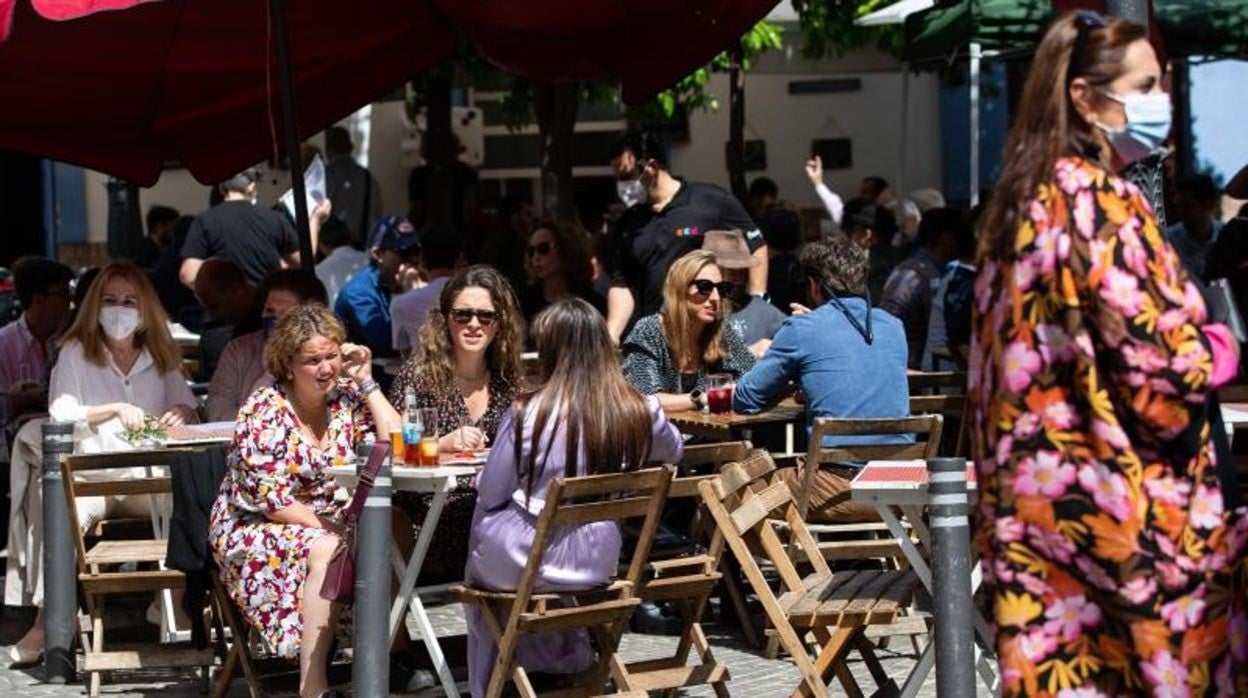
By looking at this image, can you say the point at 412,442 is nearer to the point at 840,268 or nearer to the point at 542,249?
the point at 840,268

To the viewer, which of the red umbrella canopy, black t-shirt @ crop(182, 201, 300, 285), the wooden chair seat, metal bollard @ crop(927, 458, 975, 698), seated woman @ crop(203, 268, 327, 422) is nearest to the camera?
metal bollard @ crop(927, 458, 975, 698)

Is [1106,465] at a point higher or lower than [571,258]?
lower

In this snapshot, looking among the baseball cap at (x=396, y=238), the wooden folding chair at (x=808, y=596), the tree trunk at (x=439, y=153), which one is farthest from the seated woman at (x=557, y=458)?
the tree trunk at (x=439, y=153)

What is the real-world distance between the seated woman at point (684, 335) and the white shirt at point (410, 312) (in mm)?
2246

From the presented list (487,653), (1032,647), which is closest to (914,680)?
→ (487,653)

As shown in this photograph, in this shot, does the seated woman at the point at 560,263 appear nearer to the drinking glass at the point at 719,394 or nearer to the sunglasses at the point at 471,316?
the drinking glass at the point at 719,394

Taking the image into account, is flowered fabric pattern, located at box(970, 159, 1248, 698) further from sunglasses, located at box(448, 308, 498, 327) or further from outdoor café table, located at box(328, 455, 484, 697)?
sunglasses, located at box(448, 308, 498, 327)

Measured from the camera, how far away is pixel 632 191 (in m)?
12.0

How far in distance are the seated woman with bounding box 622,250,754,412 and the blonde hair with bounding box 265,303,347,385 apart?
210 cm

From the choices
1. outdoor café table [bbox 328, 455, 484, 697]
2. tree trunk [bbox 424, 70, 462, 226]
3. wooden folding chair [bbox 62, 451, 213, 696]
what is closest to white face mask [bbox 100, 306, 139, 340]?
wooden folding chair [bbox 62, 451, 213, 696]

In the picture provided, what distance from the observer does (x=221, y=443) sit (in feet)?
29.6

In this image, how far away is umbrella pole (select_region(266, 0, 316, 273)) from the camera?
10117 millimetres

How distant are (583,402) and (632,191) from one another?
190 inches

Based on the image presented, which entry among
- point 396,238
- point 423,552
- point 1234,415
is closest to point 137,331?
point 423,552
